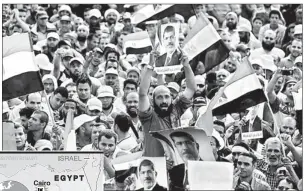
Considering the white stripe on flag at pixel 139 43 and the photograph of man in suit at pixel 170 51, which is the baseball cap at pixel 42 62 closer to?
the white stripe on flag at pixel 139 43

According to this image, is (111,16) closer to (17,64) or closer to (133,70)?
(133,70)

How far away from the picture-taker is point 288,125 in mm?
8922

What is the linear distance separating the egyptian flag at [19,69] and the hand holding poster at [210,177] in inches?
104

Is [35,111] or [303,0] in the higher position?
[303,0]

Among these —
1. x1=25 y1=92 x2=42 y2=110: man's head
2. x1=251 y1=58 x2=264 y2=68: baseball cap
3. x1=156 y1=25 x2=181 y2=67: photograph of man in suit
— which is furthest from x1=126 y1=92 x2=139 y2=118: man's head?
x1=251 y1=58 x2=264 y2=68: baseball cap

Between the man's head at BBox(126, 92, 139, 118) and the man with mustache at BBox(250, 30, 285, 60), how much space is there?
4.17 feet

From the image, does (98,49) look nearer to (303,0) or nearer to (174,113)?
(174,113)

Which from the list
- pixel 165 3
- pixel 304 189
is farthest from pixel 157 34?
pixel 304 189

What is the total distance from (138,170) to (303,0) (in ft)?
7.43

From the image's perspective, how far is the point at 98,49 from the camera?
954 cm

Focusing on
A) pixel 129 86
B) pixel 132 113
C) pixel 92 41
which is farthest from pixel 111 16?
pixel 132 113

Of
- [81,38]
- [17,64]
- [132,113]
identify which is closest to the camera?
[17,64]

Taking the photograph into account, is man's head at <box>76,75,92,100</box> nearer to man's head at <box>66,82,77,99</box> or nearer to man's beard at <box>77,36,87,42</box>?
man's head at <box>66,82,77,99</box>

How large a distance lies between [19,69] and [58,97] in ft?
1.62
